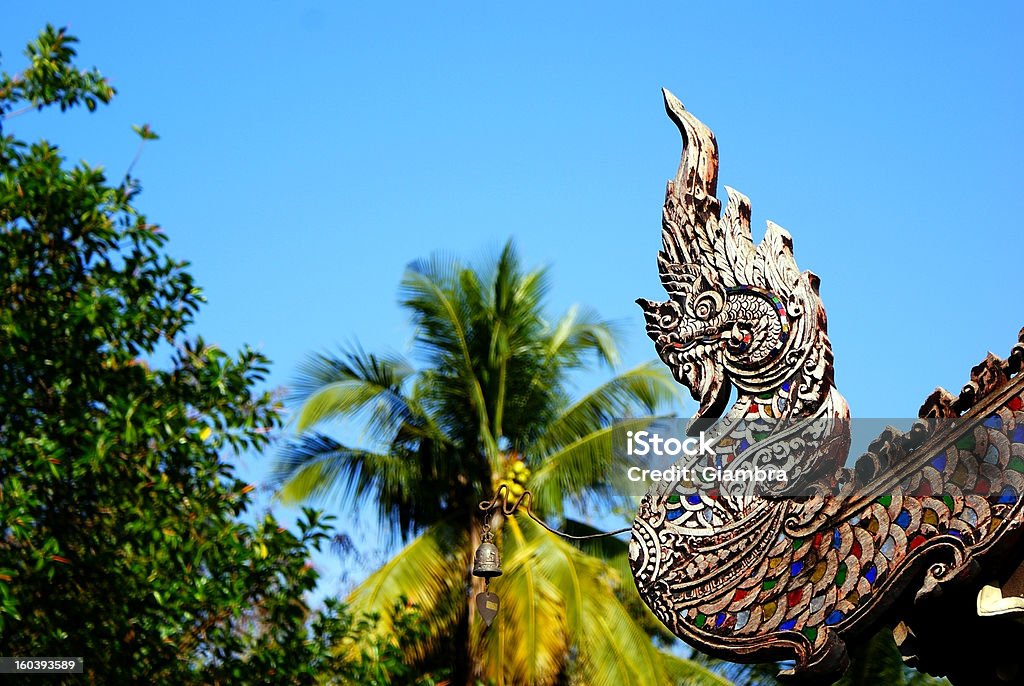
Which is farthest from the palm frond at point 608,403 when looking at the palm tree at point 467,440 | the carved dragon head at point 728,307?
the carved dragon head at point 728,307

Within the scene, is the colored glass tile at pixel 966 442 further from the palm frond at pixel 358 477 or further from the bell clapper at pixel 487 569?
the palm frond at pixel 358 477

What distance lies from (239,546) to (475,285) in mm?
5136

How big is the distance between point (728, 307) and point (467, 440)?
6.46m

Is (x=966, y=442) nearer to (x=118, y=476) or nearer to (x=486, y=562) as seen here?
(x=486, y=562)

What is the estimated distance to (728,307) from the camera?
16.4 feet

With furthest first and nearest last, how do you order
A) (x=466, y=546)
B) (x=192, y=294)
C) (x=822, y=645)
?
1. (x=466, y=546)
2. (x=192, y=294)
3. (x=822, y=645)

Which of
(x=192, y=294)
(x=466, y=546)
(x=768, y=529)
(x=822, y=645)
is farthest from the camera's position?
(x=466, y=546)

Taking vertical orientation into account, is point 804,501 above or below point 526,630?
above

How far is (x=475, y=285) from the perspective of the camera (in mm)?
11578

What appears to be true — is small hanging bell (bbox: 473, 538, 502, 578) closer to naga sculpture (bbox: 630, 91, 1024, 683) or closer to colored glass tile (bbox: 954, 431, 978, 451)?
naga sculpture (bbox: 630, 91, 1024, 683)

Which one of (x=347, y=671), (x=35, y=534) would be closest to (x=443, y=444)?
(x=347, y=671)

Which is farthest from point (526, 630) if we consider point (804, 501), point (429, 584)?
point (804, 501)

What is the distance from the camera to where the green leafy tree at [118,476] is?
255 inches

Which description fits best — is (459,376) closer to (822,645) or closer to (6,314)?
(6,314)
